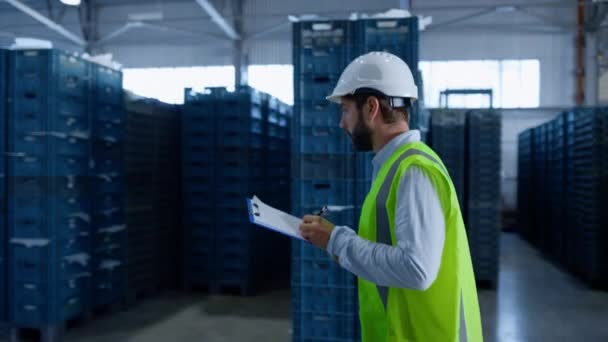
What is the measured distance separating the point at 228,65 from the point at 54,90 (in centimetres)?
1164

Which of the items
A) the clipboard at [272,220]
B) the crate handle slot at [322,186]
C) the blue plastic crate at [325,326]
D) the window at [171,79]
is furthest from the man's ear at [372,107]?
the window at [171,79]

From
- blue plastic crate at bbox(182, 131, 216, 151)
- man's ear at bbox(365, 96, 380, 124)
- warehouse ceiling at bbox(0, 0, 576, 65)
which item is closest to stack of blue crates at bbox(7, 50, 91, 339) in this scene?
blue plastic crate at bbox(182, 131, 216, 151)

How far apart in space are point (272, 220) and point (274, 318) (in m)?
5.01

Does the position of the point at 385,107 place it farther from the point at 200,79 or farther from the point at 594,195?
the point at 200,79

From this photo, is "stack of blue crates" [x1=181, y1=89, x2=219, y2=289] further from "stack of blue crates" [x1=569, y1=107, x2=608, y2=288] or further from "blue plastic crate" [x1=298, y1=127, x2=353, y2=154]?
"stack of blue crates" [x1=569, y1=107, x2=608, y2=288]

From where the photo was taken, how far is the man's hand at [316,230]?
1872 mm

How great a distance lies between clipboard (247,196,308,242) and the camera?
192 centimetres

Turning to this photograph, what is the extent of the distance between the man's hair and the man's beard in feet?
0.17

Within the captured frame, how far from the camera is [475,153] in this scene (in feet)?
29.0

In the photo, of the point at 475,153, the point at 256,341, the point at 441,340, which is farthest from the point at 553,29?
the point at 441,340

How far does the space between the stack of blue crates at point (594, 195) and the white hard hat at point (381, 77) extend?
768 cm

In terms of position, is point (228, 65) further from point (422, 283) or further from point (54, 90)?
point (422, 283)

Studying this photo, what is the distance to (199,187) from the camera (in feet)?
26.2

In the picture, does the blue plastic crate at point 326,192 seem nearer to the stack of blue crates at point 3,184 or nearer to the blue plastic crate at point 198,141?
the blue plastic crate at point 198,141
